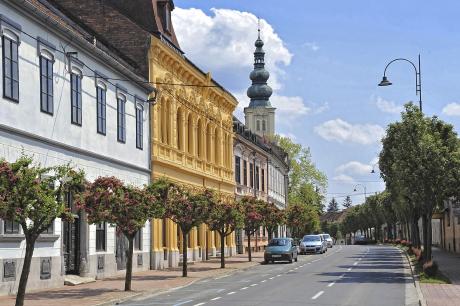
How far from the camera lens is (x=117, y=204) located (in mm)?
23266

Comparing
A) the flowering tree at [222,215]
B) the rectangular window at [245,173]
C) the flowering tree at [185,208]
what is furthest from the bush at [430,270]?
the rectangular window at [245,173]

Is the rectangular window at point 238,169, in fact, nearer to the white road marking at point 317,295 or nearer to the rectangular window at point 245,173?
the rectangular window at point 245,173

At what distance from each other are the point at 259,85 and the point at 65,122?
102702 millimetres

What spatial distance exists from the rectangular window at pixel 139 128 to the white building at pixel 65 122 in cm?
5

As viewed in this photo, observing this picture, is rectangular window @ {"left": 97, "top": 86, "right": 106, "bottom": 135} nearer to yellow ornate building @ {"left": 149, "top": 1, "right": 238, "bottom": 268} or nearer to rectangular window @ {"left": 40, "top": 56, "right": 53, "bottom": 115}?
rectangular window @ {"left": 40, "top": 56, "right": 53, "bottom": 115}

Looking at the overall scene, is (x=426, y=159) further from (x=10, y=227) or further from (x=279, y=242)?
(x=279, y=242)

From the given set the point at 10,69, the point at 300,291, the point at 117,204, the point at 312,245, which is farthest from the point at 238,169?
the point at 10,69

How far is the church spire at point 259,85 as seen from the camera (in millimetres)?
127188

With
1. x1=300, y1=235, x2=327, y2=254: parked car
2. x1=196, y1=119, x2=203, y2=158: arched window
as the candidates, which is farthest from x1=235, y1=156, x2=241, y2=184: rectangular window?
x1=196, y1=119, x2=203, y2=158: arched window

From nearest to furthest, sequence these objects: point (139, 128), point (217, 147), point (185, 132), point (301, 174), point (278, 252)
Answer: point (139, 128), point (185, 132), point (278, 252), point (217, 147), point (301, 174)

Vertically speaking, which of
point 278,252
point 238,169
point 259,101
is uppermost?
point 259,101

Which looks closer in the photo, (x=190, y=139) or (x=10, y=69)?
(x=10, y=69)

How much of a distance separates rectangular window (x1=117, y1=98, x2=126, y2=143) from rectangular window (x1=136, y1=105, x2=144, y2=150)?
1.92 metres

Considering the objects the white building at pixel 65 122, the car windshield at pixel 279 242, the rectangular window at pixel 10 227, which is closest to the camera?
the rectangular window at pixel 10 227
